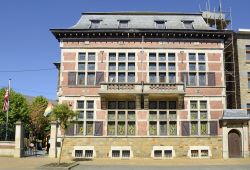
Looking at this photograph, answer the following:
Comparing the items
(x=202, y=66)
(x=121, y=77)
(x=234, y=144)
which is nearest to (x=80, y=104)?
(x=121, y=77)

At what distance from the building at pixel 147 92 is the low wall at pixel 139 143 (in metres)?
0.09

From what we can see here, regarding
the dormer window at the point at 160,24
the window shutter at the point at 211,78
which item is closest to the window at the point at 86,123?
the dormer window at the point at 160,24

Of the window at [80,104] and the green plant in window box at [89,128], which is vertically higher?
the window at [80,104]

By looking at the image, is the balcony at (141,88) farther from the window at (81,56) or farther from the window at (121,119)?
the window at (81,56)

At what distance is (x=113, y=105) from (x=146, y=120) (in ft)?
10.9

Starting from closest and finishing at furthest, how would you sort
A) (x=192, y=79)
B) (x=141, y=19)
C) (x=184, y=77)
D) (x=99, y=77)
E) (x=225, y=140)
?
(x=225, y=140)
(x=99, y=77)
(x=184, y=77)
(x=192, y=79)
(x=141, y=19)

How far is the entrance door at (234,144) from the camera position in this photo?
1192 inches

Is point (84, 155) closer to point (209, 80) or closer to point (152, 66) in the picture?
point (152, 66)

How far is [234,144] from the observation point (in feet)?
99.7

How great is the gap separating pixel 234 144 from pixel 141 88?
9896mm

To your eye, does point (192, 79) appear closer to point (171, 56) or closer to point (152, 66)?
point (171, 56)

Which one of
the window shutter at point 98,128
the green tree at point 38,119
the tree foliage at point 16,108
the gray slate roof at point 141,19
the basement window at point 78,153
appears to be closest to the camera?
the basement window at point 78,153

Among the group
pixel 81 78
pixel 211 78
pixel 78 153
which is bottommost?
pixel 78 153

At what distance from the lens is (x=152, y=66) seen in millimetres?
31656
